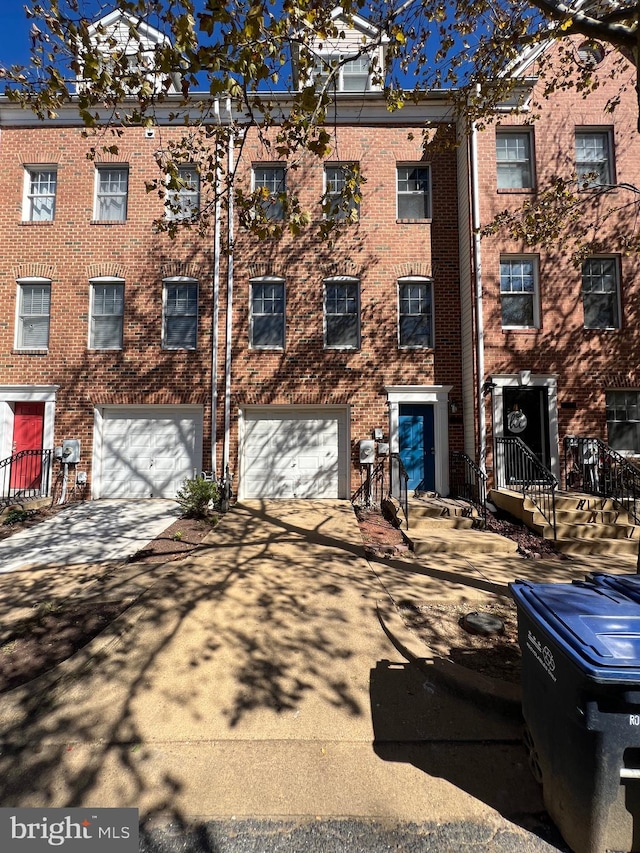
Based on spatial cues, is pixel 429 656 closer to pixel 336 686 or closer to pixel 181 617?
pixel 336 686

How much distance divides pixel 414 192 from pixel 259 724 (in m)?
11.8

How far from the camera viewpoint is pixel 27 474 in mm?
9898

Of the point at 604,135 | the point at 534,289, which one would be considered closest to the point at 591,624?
the point at 534,289

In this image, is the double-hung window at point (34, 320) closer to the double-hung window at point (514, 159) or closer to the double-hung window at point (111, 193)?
the double-hung window at point (111, 193)

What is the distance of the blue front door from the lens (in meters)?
9.98

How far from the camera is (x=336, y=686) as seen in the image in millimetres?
3299

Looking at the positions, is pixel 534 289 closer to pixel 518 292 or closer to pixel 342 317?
pixel 518 292

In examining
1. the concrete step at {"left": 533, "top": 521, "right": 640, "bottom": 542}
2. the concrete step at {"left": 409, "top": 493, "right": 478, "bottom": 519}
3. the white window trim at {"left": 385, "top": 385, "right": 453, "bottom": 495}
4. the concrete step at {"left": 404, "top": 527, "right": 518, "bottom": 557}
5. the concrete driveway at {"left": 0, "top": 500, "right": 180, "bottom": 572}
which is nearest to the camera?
the concrete driveway at {"left": 0, "top": 500, "right": 180, "bottom": 572}

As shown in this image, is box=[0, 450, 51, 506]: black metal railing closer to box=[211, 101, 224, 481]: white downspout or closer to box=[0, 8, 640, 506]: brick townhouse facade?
box=[0, 8, 640, 506]: brick townhouse facade

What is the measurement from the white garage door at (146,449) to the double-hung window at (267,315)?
2.52 meters

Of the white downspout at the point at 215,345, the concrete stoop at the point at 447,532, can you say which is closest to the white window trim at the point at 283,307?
the white downspout at the point at 215,345

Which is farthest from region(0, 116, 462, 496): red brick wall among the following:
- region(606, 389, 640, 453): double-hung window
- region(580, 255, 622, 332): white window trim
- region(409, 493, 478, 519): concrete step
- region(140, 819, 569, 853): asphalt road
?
region(140, 819, 569, 853): asphalt road

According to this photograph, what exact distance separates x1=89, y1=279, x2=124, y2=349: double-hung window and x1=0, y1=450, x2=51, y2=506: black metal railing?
10.3 feet

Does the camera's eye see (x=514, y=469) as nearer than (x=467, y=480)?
Yes
